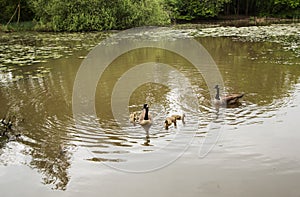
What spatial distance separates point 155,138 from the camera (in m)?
6.67

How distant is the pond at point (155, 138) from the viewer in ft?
16.8

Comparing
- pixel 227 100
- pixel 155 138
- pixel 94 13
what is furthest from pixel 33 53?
pixel 155 138

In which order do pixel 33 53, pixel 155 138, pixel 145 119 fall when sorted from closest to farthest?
1. pixel 155 138
2. pixel 145 119
3. pixel 33 53

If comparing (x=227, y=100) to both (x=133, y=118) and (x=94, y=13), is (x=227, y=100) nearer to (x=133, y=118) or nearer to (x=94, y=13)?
(x=133, y=118)

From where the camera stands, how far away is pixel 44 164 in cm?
579

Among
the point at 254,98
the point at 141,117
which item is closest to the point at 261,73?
the point at 254,98

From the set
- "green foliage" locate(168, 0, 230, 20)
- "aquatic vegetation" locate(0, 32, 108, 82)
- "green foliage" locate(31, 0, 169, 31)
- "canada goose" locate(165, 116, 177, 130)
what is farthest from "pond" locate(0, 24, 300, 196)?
"green foliage" locate(168, 0, 230, 20)

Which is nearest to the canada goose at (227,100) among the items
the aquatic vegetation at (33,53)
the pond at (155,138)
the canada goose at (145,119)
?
the pond at (155,138)

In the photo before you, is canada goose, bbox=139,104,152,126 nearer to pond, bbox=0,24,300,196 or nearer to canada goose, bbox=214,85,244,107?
pond, bbox=0,24,300,196

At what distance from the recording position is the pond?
16.8 ft

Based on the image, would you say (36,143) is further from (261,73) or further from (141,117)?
(261,73)

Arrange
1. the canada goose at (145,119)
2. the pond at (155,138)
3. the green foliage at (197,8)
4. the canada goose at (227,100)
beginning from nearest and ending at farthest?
the pond at (155,138), the canada goose at (145,119), the canada goose at (227,100), the green foliage at (197,8)

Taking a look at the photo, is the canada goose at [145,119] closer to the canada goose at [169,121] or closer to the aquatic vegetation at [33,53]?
the canada goose at [169,121]

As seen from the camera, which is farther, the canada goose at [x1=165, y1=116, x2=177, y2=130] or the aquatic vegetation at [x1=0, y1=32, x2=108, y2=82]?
the aquatic vegetation at [x1=0, y1=32, x2=108, y2=82]
